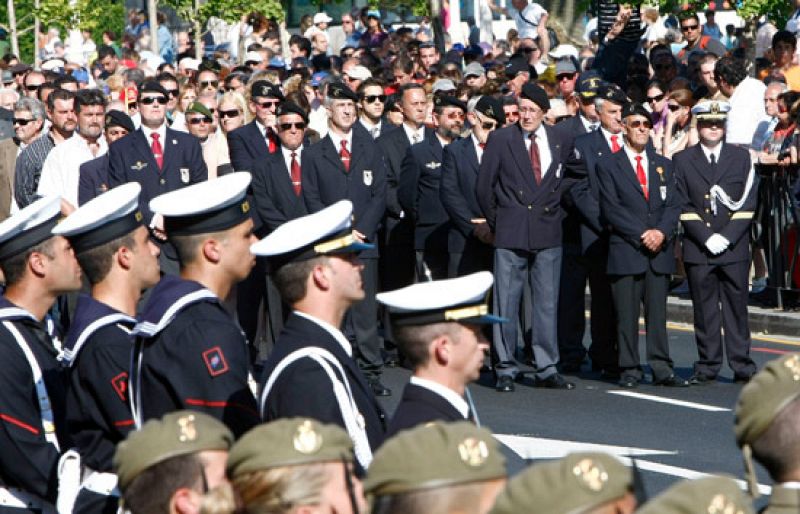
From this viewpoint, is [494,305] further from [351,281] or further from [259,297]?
[351,281]

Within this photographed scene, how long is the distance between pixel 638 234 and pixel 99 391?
795 centimetres

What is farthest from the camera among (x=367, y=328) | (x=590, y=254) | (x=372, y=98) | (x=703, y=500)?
(x=372, y=98)

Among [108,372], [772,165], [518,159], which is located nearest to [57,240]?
[108,372]

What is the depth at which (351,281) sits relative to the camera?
643cm

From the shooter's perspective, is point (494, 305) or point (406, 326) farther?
point (494, 305)

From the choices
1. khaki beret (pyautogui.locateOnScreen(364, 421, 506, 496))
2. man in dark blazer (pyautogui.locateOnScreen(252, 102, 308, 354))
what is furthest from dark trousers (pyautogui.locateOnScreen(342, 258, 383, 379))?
khaki beret (pyautogui.locateOnScreen(364, 421, 506, 496))

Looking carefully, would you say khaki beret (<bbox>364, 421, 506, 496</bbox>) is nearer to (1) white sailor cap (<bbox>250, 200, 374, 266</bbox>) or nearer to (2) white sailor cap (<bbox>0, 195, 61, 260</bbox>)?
(1) white sailor cap (<bbox>250, 200, 374, 266</bbox>)

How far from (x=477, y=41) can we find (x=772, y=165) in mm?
16580

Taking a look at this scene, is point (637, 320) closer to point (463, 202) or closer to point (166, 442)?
point (463, 202)

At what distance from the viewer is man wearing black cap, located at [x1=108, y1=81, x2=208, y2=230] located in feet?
47.9

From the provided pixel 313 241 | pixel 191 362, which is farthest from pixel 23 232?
pixel 313 241

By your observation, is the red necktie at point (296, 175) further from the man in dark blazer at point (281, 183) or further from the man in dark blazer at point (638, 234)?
the man in dark blazer at point (638, 234)

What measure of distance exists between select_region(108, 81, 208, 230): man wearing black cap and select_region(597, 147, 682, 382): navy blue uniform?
332 centimetres

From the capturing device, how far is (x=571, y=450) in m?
Answer: 11.0
